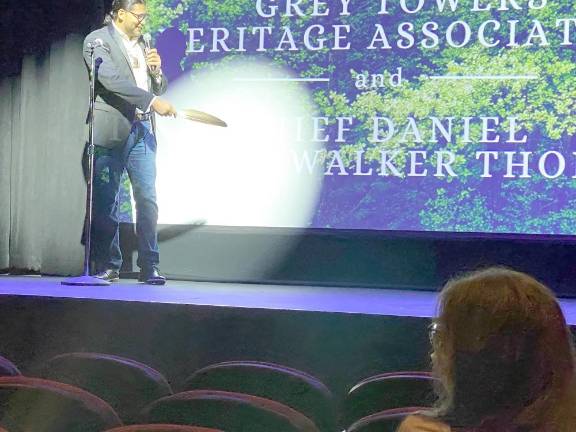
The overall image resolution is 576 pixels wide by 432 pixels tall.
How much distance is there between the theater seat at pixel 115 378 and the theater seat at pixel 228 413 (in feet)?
0.88

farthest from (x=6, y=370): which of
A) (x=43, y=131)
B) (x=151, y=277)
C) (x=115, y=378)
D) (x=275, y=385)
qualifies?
(x=43, y=131)

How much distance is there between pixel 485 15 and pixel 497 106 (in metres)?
0.44

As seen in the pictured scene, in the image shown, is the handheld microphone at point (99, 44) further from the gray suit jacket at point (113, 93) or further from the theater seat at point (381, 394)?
the theater seat at point (381, 394)

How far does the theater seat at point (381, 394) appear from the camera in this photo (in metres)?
1.42

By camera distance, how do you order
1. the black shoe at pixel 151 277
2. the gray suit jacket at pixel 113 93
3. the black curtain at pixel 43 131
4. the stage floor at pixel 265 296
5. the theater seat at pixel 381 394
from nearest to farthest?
the theater seat at pixel 381 394 < the stage floor at pixel 265 296 < the black shoe at pixel 151 277 < the gray suit jacket at pixel 113 93 < the black curtain at pixel 43 131

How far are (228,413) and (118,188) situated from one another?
301cm

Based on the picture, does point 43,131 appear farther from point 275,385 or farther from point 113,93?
point 275,385

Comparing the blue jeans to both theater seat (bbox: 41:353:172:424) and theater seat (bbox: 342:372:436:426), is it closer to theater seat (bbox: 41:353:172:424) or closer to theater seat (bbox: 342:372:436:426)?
theater seat (bbox: 41:353:172:424)

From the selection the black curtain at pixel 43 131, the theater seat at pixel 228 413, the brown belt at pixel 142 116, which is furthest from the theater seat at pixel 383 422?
the black curtain at pixel 43 131

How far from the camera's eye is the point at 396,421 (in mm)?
1156

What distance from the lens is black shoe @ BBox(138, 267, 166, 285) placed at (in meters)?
3.81

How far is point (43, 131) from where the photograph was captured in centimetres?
442

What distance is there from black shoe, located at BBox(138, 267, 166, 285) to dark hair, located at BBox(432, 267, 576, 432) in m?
2.95

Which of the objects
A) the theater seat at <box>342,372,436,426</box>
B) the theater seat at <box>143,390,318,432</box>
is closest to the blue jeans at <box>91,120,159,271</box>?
the theater seat at <box>342,372,436,426</box>
